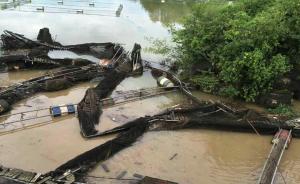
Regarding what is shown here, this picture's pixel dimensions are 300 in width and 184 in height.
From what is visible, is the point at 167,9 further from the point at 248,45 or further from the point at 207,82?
the point at 248,45

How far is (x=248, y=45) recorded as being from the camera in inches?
744

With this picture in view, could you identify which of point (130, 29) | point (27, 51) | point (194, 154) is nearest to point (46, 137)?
point (194, 154)

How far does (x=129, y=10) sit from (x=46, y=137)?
3266cm

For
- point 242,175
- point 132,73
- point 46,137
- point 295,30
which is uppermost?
point 295,30

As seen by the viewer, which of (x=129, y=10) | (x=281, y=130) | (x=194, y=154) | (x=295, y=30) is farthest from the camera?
(x=129, y=10)

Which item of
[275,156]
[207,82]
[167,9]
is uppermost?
[167,9]

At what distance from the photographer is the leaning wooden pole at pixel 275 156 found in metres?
13.2

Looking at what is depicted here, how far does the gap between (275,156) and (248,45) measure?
20.9 feet

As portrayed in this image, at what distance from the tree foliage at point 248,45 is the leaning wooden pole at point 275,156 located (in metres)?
3.40

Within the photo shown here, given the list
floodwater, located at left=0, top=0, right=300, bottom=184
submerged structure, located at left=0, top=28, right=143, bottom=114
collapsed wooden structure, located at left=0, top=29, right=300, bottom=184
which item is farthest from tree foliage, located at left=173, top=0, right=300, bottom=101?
submerged structure, located at left=0, top=28, right=143, bottom=114

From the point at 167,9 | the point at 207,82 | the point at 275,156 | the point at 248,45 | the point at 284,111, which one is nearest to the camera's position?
the point at 275,156

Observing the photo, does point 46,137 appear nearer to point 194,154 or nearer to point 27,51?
point 194,154

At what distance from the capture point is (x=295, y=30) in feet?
64.4

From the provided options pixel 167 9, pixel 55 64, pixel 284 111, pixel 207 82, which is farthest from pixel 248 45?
pixel 167 9
